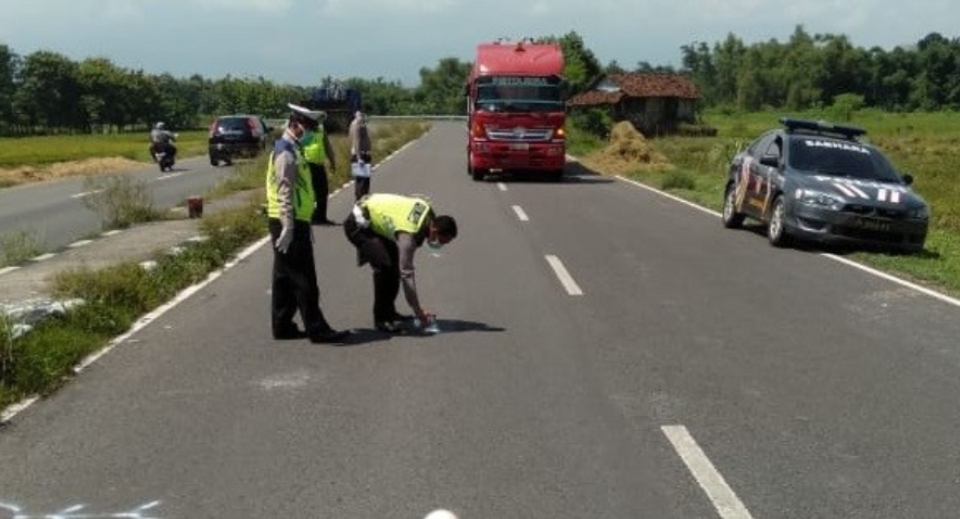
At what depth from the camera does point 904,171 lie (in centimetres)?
3406

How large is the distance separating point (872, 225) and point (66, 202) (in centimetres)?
1753

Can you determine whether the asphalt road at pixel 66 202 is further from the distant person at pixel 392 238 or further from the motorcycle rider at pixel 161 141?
the distant person at pixel 392 238

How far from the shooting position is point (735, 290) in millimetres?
10594

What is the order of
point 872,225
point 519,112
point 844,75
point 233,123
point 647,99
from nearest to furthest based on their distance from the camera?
point 872,225, point 519,112, point 233,123, point 647,99, point 844,75

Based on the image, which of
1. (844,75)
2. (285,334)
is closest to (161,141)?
(285,334)

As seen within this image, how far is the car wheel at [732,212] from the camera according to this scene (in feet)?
53.6

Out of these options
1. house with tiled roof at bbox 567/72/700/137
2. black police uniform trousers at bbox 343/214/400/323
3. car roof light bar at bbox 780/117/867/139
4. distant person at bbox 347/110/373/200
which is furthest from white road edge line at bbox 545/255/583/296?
house with tiled roof at bbox 567/72/700/137

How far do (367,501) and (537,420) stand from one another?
1.52m

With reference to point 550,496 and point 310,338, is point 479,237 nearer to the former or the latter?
point 310,338

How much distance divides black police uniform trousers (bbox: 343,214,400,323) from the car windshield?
8252 millimetres

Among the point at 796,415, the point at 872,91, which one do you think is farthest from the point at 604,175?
the point at 872,91

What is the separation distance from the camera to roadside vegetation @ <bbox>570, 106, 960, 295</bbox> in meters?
12.8

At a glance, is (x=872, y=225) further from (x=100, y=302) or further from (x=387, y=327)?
(x=100, y=302)

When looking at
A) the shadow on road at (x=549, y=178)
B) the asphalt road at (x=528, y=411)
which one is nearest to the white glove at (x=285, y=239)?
the asphalt road at (x=528, y=411)
